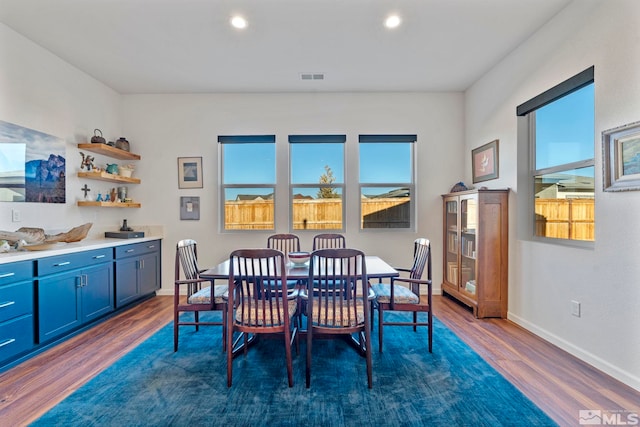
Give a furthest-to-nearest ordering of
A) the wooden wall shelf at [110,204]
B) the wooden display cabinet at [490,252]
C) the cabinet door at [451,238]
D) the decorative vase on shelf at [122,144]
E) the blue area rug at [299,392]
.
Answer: the decorative vase on shelf at [122,144] < the cabinet door at [451,238] < the wooden wall shelf at [110,204] < the wooden display cabinet at [490,252] < the blue area rug at [299,392]

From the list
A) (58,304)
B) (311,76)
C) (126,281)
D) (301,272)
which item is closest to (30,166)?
(58,304)

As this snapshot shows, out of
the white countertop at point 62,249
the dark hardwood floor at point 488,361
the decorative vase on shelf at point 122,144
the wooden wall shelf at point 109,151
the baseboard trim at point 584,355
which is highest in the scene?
the decorative vase on shelf at point 122,144

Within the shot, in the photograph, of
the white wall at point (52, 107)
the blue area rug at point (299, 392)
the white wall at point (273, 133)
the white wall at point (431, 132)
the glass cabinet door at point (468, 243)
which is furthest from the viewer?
the white wall at point (273, 133)

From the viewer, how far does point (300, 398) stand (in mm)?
1954

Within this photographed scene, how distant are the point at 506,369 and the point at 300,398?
1598 millimetres

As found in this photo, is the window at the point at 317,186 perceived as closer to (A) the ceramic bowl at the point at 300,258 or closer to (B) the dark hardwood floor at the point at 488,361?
(A) the ceramic bowl at the point at 300,258

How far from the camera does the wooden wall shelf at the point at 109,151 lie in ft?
12.0

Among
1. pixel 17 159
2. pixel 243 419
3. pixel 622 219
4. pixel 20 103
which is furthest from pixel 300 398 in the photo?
pixel 20 103

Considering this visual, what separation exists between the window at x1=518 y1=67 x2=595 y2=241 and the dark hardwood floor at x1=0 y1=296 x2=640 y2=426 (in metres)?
1.07

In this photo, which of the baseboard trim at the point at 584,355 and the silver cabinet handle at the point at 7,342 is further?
the silver cabinet handle at the point at 7,342

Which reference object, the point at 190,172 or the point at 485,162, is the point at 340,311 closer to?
the point at 485,162

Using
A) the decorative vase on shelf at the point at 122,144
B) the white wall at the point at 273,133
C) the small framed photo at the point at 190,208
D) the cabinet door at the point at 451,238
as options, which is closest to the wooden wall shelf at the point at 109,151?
the decorative vase on shelf at the point at 122,144

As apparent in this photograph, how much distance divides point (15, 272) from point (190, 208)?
7.19ft

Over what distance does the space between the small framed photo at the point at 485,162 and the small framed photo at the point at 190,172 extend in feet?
12.8
